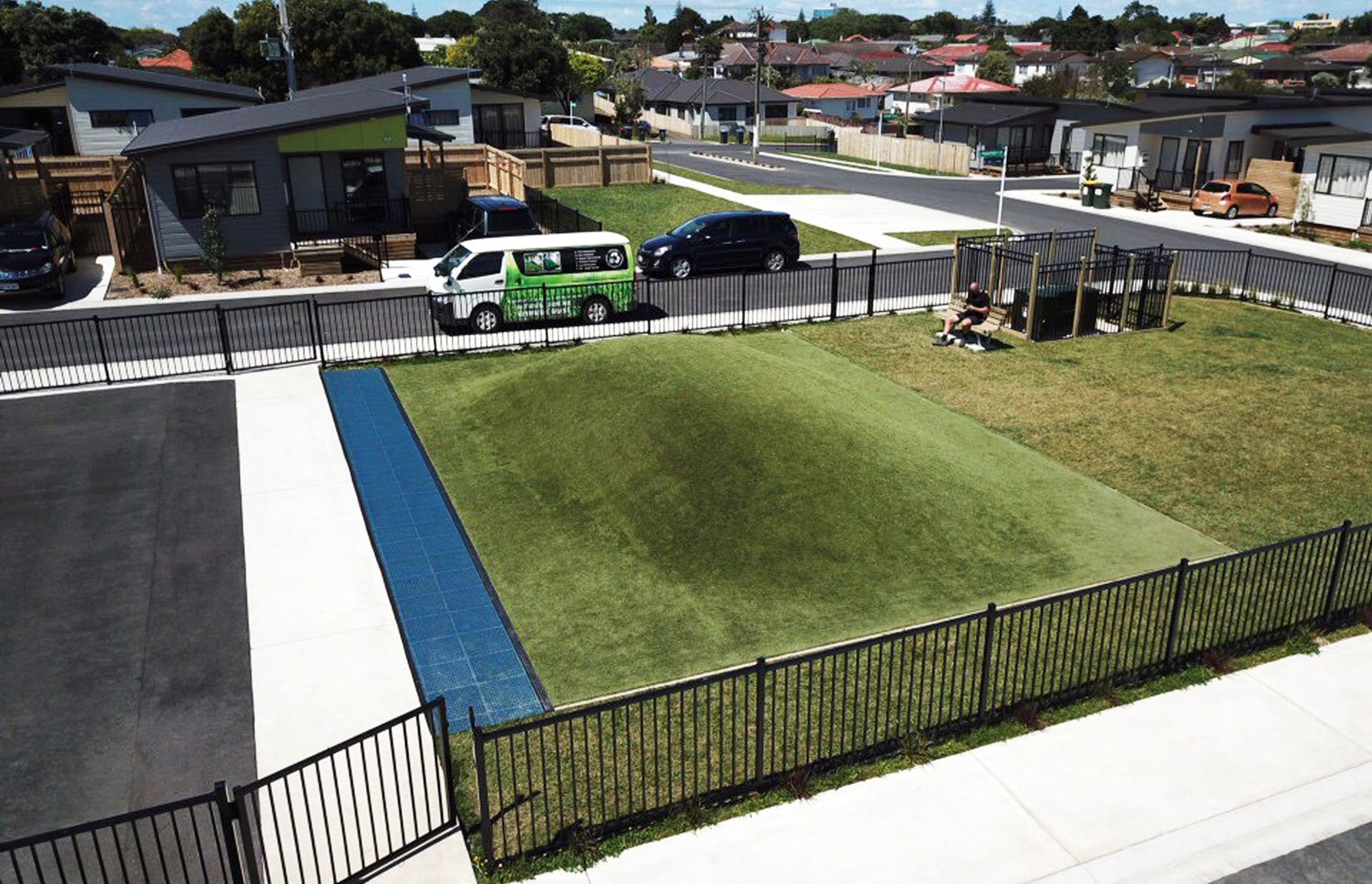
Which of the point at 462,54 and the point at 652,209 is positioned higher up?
the point at 462,54

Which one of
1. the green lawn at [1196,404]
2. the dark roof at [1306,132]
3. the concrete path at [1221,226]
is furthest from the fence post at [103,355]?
the dark roof at [1306,132]

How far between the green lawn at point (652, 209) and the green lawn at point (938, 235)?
1864mm

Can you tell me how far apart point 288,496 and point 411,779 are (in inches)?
300

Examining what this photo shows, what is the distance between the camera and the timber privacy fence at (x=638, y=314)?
68.2 feet

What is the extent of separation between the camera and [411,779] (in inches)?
322

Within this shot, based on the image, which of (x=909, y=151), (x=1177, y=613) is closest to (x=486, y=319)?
(x=1177, y=613)

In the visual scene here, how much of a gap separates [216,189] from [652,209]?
15.1m

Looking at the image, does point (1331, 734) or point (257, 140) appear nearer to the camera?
point (1331, 734)

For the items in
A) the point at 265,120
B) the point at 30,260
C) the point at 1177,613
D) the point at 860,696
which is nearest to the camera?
the point at 860,696

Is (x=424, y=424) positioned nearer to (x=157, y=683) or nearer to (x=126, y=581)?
(x=126, y=581)

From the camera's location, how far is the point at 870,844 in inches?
325

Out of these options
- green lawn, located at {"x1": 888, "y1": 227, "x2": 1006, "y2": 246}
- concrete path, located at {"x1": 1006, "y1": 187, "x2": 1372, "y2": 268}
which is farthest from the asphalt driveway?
concrete path, located at {"x1": 1006, "y1": 187, "x2": 1372, "y2": 268}

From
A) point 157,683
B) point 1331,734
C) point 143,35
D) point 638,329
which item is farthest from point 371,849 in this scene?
point 143,35

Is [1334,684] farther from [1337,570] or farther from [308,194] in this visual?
[308,194]
